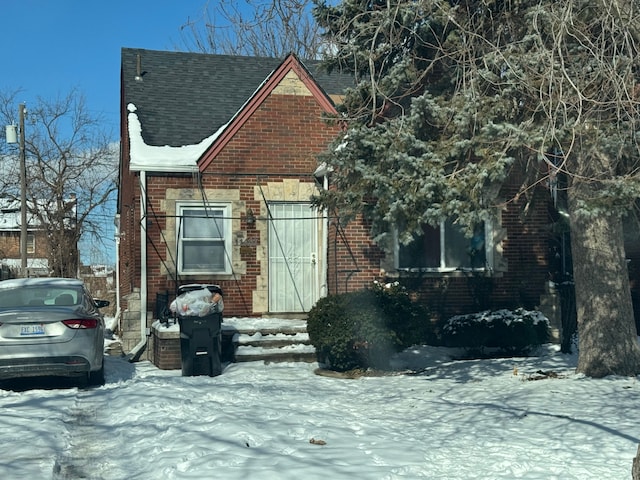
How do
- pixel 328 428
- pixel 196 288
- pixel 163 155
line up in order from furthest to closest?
pixel 163 155 → pixel 196 288 → pixel 328 428

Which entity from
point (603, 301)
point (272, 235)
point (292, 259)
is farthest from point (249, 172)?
point (603, 301)

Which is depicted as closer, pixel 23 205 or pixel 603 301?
pixel 603 301

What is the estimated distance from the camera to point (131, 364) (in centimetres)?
1347

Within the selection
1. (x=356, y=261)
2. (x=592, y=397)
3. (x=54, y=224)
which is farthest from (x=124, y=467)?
(x=54, y=224)

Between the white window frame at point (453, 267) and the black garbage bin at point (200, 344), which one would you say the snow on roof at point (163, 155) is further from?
the white window frame at point (453, 267)

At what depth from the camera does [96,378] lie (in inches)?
420

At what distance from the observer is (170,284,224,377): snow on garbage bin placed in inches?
455

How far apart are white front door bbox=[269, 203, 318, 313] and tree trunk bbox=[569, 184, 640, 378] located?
611cm

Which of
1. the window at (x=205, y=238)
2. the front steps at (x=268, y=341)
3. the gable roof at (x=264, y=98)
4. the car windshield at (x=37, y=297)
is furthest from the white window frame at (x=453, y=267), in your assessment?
the car windshield at (x=37, y=297)

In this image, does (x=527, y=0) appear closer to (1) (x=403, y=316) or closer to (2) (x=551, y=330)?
(1) (x=403, y=316)

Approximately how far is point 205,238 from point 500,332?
19.4 feet

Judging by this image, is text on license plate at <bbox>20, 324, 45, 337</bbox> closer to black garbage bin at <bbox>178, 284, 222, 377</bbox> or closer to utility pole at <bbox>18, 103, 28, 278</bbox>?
black garbage bin at <bbox>178, 284, 222, 377</bbox>

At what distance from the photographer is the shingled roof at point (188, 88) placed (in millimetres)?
15430

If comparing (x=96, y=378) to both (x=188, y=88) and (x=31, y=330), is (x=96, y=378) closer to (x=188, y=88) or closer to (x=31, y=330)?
(x=31, y=330)
